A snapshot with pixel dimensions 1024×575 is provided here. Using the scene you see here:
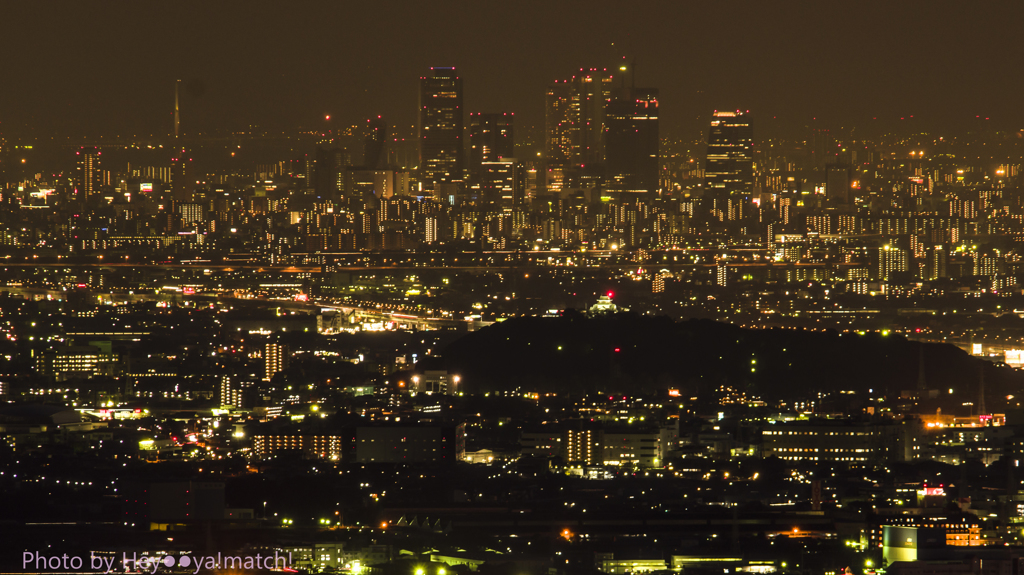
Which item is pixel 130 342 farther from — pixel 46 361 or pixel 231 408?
pixel 231 408

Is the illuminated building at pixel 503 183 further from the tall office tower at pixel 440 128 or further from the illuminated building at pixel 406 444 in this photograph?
the illuminated building at pixel 406 444

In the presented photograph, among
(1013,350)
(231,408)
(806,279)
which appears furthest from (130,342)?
(806,279)

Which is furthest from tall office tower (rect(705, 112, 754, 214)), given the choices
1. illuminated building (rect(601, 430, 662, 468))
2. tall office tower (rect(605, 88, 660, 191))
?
illuminated building (rect(601, 430, 662, 468))

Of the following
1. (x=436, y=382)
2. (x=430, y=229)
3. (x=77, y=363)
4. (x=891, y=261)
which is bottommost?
(x=77, y=363)

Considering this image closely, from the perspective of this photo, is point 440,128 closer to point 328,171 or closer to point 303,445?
point 328,171

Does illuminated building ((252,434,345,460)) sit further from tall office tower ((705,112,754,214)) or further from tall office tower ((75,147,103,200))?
tall office tower ((705,112,754,214))

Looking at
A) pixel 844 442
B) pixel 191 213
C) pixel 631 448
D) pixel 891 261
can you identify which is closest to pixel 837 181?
pixel 891 261
